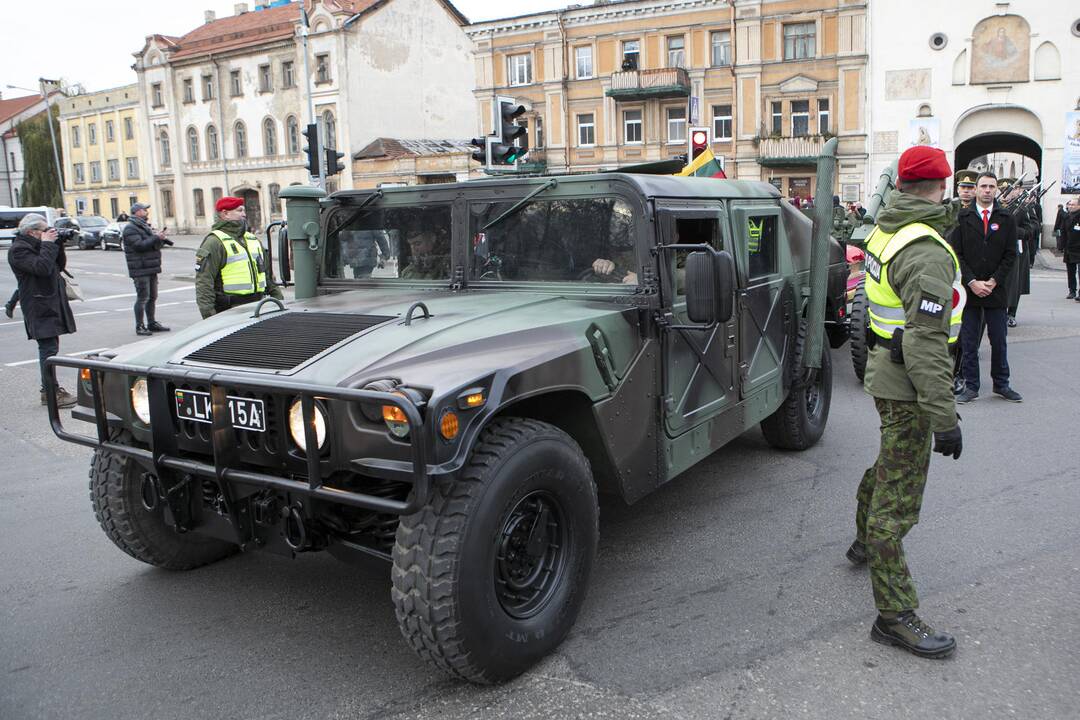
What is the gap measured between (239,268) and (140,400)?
13.1 ft

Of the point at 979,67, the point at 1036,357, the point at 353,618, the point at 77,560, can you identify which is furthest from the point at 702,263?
the point at 979,67

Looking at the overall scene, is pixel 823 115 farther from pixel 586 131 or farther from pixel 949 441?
pixel 949 441

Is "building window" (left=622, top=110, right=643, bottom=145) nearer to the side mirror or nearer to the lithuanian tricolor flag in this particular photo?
the lithuanian tricolor flag

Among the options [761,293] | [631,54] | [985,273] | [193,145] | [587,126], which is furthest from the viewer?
[193,145]

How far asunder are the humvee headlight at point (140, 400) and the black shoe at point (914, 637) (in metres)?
3.03

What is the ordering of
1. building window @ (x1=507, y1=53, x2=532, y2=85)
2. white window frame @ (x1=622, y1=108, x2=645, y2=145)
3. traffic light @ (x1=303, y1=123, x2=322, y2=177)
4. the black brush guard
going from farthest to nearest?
1. building window @ (x1=507, y1=53, x2=532, y2=85)
2. white window frame @ (x1=622, y1=108, x2=645, y2=145)
3. traffic light @ (x1=303, y1=123, x2=322, y2=177)
4. the black brush guard

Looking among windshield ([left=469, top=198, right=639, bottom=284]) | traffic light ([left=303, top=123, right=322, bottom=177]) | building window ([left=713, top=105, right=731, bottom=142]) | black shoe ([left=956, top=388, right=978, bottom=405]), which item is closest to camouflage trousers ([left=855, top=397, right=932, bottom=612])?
windshield ([left=469, top=198, right=639, bottom=284])

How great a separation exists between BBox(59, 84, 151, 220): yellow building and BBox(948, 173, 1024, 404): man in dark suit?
185ft

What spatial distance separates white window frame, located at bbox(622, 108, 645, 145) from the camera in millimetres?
40250

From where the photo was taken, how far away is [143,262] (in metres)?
12.8

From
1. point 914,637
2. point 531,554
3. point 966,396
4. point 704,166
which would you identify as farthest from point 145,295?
point 914,637

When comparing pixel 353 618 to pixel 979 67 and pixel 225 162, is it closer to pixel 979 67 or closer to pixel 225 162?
pixel 979 67

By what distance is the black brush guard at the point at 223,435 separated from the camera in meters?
2.82

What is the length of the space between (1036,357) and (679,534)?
22.6 feet
